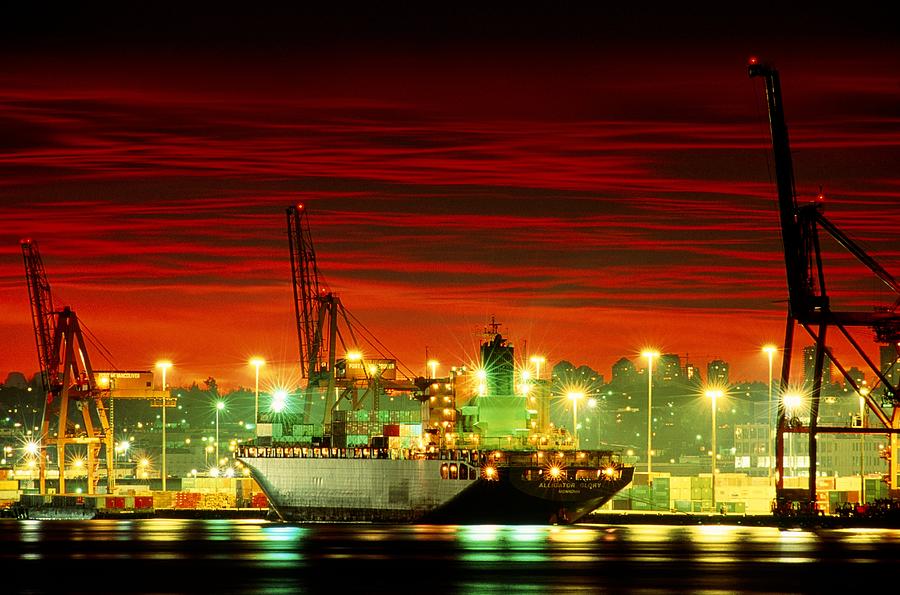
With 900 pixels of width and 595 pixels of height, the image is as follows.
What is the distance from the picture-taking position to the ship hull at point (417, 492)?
11369 centimetres

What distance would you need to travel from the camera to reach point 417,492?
11888 cm

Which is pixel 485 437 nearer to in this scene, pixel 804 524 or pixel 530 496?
pixel 530 496

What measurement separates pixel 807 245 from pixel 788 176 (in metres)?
4.75

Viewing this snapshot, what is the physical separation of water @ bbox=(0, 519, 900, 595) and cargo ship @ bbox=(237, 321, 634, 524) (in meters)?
4.58

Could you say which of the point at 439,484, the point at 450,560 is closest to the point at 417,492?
the point at 439,484

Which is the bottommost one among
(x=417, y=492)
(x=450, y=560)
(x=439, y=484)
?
(x=450, y=560)

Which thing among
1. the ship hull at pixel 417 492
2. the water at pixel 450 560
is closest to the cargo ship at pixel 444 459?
the ship hull at pixel 417 492

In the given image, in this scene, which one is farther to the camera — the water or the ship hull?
the ship hull

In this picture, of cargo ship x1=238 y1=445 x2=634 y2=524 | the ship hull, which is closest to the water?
the ship hull

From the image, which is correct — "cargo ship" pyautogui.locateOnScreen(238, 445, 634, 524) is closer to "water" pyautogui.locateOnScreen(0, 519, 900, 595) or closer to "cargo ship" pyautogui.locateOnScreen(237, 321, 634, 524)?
"cargo ship" pyautogui.locateOnScreen(237, 321, 634, 524)

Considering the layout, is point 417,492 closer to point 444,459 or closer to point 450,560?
point 444,459

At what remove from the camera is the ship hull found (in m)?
114

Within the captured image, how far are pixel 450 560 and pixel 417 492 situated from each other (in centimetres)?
4303

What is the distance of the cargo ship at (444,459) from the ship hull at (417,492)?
0.07 m
